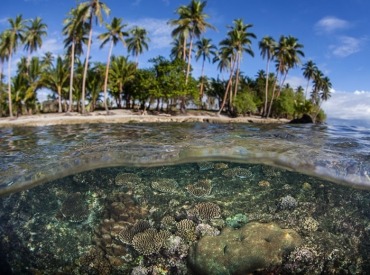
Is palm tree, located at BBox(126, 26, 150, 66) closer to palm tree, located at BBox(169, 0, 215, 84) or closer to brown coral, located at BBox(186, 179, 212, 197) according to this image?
palm tree, located at BBox(169, 0, 215, 84)

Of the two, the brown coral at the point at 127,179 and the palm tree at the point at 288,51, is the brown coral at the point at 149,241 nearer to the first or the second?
the brown coral at the point at 127,179

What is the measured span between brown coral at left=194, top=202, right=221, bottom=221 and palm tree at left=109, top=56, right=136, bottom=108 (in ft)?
177

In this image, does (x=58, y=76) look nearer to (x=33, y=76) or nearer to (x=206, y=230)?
(x=33, y=76)

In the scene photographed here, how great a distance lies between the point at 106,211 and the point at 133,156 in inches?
102

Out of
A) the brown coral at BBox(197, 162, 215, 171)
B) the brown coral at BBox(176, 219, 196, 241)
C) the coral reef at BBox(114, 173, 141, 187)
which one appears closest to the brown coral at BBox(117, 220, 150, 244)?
the brown coral at BBox(176, 219, 196, 241)

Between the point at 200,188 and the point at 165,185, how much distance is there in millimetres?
913

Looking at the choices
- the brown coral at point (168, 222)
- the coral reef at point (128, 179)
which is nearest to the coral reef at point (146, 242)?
the brown coral at point (168, 222)

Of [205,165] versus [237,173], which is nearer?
[237,173]

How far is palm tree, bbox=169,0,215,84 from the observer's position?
181 feet

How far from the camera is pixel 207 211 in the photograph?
7.96 m

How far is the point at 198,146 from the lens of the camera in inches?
443

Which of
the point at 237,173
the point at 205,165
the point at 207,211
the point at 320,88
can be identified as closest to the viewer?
the point at 207,211

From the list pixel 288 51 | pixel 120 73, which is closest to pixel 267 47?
pixel 288 51

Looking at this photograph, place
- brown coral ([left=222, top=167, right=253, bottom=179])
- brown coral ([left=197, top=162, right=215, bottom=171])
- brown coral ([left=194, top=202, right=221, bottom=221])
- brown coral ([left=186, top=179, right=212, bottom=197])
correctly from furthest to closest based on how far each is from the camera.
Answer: brown coral ([left=197, top=162, right=215, bottom=171]), brown coral ([left=222, top=167, right=253, bottom=179]), brown coral ([left=186, top=179, right=212, bottom=197]), brown coral ([left=194, top=202, right=221, bottom=221])
